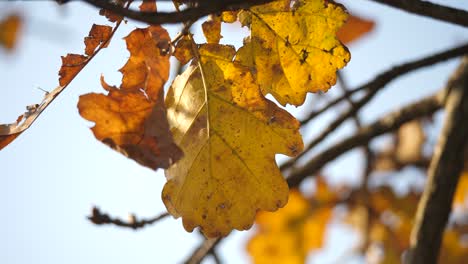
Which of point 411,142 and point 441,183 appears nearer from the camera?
point 441,183

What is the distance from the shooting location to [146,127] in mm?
1031

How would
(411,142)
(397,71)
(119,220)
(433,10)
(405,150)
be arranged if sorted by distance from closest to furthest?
(433,10) < (119,220) < (397,71) < (411,142) < (405,150)

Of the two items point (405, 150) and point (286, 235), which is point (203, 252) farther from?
point (286, 235)

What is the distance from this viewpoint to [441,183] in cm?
177

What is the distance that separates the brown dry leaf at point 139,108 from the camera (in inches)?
38.8

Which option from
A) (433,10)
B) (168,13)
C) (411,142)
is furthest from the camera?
(411,142)

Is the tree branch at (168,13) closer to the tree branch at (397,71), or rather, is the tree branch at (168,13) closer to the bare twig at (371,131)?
the tree branch at (397,71)

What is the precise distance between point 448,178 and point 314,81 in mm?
837

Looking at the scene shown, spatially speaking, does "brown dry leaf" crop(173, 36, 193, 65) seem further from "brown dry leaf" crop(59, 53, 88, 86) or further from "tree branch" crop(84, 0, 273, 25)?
"tree branch" crop(84, 0, 273, 25)

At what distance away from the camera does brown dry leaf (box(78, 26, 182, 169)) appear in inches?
38.8

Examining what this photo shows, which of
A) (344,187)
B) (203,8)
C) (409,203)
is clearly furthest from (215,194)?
(344,187)

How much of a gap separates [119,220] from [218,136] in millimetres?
442

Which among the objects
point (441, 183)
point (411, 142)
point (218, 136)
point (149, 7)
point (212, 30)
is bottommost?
point (411, 142)

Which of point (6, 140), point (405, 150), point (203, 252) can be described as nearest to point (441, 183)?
point (203, 252)
